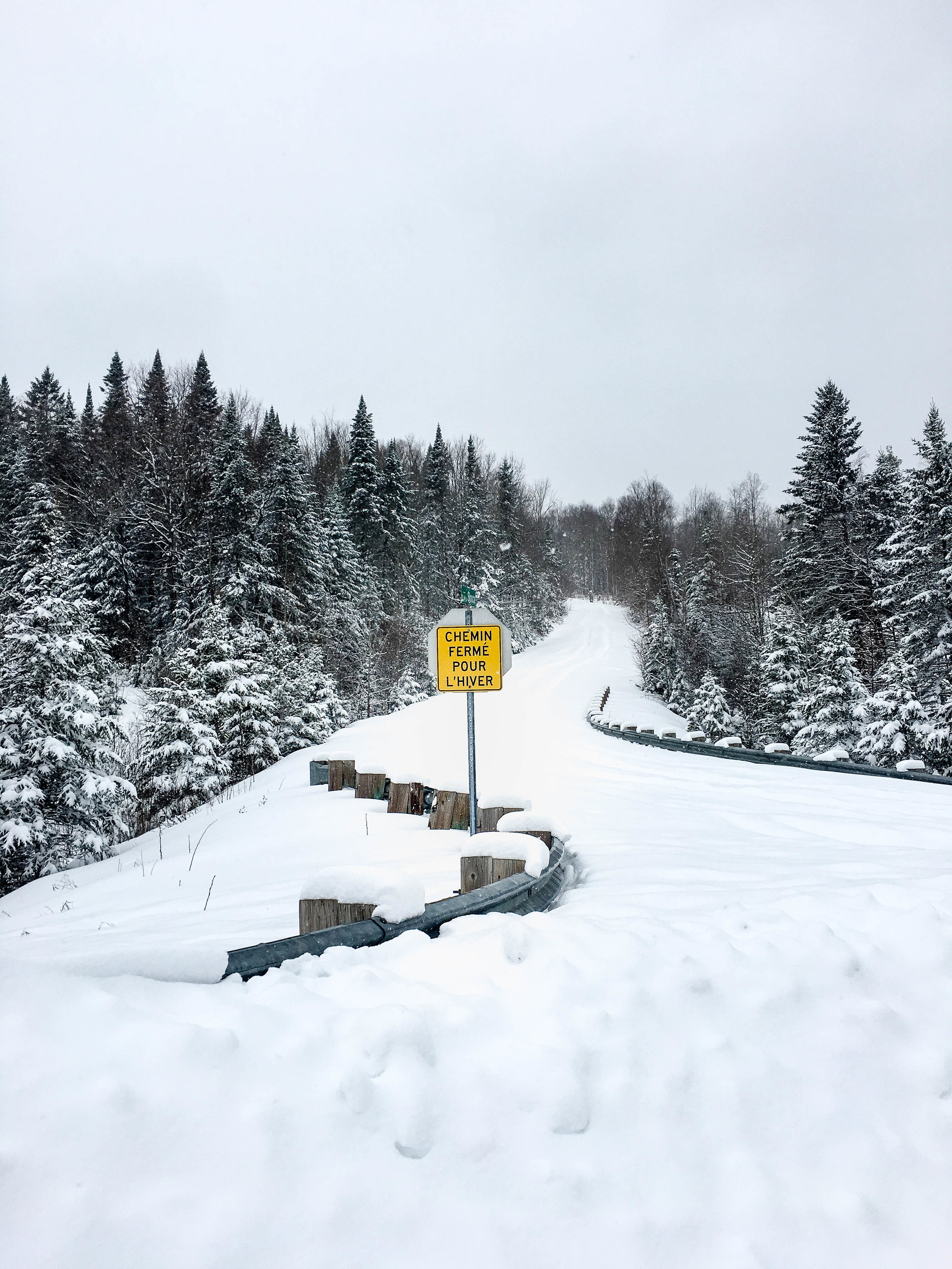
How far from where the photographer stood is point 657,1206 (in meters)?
1.47

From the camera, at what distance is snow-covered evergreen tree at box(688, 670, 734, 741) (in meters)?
29.2

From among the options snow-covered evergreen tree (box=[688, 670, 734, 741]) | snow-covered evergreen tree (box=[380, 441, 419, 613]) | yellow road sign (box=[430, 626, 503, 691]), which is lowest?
snow-covered evergreen tree (box=[688, 670, 734, 741])

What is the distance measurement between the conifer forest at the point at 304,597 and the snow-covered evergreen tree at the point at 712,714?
11 centimetres

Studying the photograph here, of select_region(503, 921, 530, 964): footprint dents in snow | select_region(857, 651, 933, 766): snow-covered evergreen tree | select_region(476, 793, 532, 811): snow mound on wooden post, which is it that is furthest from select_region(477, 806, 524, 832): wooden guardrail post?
select_region(857, 651, 933, 766): snow-covered evergreen tree

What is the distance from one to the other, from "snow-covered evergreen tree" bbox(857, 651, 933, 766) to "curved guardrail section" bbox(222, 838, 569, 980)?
652 inches

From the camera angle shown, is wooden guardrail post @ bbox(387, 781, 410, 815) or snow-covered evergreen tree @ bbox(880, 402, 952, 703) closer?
wooden guardrail post @ bbox(387, 781, 410, 815)

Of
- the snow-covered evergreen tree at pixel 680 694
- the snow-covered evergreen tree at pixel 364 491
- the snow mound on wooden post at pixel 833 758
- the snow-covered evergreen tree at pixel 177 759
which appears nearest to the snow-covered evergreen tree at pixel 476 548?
the snow-covered evergreen tree at pixel 364 491

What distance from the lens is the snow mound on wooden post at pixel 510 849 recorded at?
318 cm

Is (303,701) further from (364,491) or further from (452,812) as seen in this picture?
(364,491)

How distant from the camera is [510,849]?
3.19 m

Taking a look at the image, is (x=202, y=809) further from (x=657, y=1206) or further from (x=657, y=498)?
(x=657, y=498)

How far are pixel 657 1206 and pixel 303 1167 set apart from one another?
0.80 meters

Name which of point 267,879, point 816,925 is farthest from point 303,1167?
point 267,879

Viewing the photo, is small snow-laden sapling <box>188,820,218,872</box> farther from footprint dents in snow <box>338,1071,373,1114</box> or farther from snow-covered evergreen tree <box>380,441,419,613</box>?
snow-covered evergreen tree <box>380,441,419,613</box>
